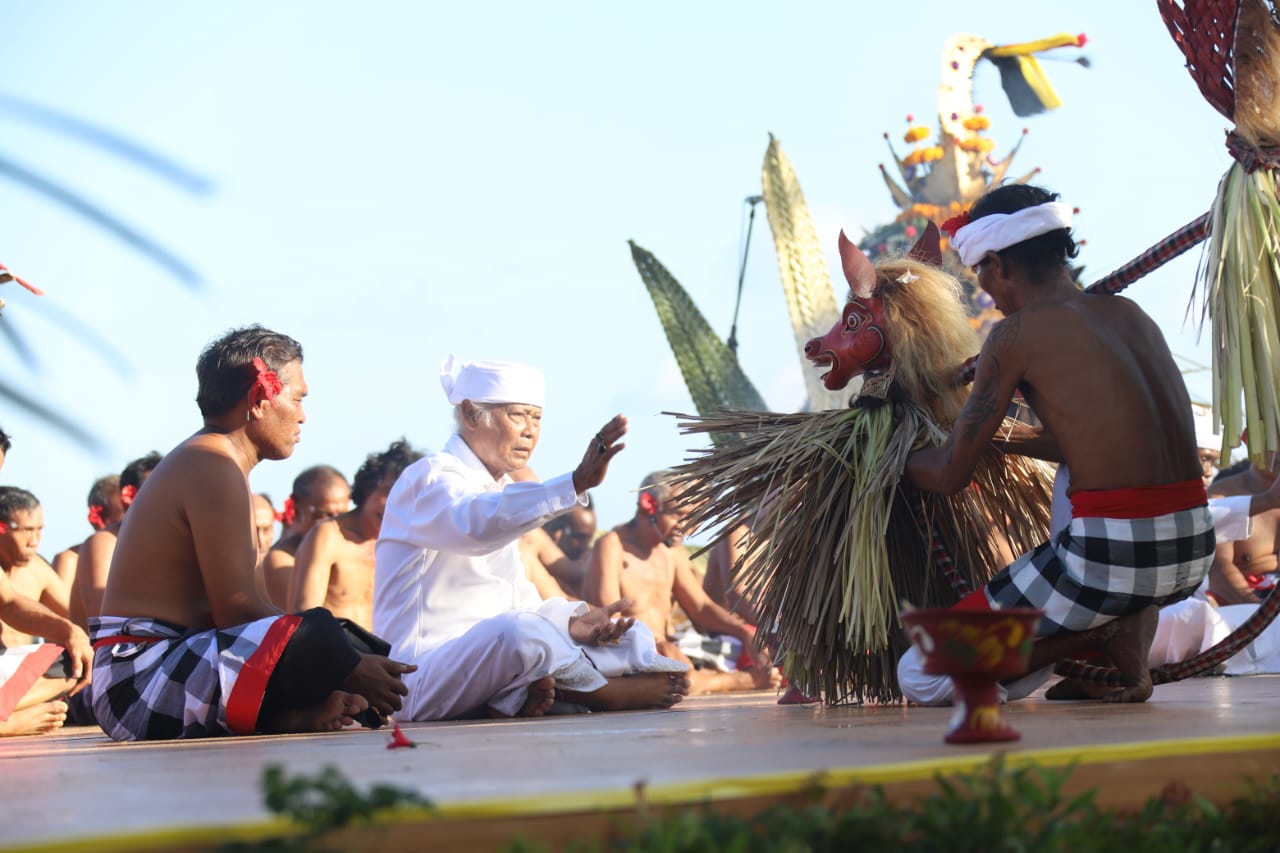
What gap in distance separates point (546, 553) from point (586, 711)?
4.87 metres

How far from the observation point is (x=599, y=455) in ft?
15.9

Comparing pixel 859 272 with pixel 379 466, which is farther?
pixel 379 466

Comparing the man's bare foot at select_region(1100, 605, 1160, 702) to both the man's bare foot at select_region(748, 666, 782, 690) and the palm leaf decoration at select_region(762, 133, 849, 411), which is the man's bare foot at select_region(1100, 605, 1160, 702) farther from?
the palm leaf decoration at select_region(762, 133, 849, 411)

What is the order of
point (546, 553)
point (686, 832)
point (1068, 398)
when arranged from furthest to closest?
point (546, 553) → point (1068, 398) → point (686, 832)

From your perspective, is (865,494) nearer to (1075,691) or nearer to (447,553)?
(1075,691)

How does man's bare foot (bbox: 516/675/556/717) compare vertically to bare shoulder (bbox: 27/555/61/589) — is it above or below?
below

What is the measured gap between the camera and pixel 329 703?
164 inches

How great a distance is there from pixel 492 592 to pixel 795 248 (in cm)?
1456

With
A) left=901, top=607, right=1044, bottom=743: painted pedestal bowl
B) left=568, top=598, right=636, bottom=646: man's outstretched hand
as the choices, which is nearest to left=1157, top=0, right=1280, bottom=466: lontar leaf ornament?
left=901, top=607, right=1044, bottom=743: painted pedestal bowl

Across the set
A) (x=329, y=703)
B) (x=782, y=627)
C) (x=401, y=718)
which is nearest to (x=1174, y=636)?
(x=782, y=627)

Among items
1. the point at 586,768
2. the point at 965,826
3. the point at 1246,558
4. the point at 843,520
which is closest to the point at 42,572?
the point at 843,520

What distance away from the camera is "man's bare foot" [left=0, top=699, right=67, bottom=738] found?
223 inches

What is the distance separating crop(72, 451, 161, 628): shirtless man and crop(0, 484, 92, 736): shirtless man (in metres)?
0.30

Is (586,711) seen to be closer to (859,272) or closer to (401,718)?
(401,718)
